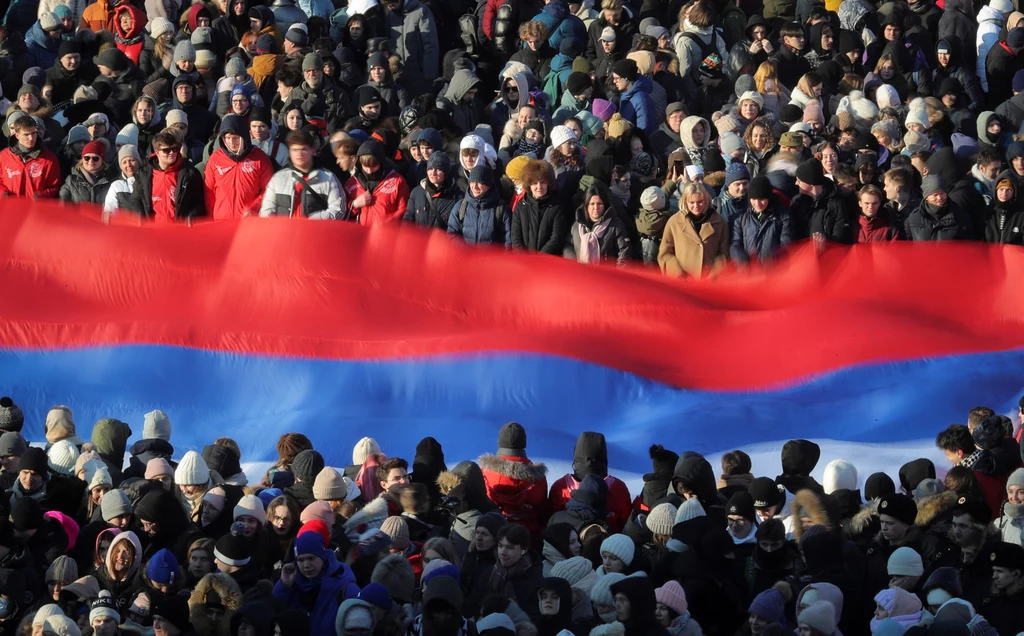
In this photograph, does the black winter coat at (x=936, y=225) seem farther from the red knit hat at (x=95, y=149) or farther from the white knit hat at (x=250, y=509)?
the white knit hat at (x=250, y=509)

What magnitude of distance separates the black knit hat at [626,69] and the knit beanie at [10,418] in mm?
6395

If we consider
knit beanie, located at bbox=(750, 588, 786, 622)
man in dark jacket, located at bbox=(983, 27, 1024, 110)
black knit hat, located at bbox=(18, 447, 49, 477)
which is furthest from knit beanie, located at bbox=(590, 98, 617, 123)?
knit beanie, located at bbox=(750, 588, 786, 622)

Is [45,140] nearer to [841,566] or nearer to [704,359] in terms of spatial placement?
[704,359]

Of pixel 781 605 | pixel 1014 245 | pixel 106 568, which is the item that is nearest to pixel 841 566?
pixel 781 605

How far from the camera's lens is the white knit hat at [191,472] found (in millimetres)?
11047

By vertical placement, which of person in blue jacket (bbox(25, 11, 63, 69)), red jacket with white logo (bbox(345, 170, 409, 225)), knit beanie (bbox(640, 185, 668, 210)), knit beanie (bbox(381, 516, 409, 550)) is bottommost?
knit beanie (bbox(381, 516, 409, 550))

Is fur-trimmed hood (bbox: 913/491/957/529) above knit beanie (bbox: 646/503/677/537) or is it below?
above

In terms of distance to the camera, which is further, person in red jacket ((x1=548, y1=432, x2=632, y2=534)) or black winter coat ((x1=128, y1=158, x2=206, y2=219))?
black winter coat ((x1=128, y1=158, x2=206, y2=219))

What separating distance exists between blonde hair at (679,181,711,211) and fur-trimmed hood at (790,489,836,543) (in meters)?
3.80

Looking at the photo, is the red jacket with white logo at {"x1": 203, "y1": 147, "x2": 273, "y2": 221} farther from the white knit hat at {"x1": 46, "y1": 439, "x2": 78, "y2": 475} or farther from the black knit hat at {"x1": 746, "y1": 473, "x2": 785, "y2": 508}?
the black knit hat at {"x1": 746, "y1": 473, "x2": 785, "y2": 508}

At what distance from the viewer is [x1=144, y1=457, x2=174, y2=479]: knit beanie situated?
11.1m

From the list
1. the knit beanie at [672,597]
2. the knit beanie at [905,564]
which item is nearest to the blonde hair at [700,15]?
the knit beanie at [905,564]

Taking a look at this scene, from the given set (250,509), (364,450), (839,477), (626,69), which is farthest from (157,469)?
(626,69)

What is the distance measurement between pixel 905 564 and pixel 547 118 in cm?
724
